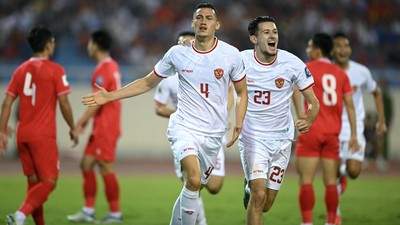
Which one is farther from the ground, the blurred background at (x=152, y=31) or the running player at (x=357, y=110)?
the blurred background at (x=152, y=31)

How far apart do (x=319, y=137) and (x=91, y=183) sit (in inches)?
139

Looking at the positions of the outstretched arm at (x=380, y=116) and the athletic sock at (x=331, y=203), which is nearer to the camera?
the athletic sock at (x=331, y=203)

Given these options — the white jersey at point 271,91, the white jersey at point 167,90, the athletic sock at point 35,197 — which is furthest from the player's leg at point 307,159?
the athletic sock at point 35,197

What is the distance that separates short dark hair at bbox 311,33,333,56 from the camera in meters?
10.7

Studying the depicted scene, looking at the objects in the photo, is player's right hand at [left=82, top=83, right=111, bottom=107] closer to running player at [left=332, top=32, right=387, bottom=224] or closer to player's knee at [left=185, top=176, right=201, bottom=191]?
player's knee at [left=185, top=176, right=201, bottom=191]

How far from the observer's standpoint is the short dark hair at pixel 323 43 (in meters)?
10.7

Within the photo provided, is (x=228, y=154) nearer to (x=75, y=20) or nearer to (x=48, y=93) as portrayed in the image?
(x=75, y=20)

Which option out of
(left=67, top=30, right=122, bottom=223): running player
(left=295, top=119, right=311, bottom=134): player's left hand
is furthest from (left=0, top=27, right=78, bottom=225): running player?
(left=295, top=119, right=311, bottom=134): player's left hand

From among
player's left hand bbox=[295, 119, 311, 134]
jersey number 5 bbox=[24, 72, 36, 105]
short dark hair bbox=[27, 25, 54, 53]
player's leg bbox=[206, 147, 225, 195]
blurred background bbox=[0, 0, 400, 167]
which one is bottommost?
player's leg bbox=[206, 147, 225, 195]

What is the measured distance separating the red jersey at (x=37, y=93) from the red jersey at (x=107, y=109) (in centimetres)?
195

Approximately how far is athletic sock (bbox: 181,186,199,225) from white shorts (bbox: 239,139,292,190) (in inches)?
38.1

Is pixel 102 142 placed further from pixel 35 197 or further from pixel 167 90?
pixel 35 197

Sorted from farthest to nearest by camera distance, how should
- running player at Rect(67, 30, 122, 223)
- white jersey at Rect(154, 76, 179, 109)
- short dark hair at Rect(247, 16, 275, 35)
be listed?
running player at Rect(67, 30, 122, 223) < white jersey at Rect(154, 76, 179, 109) < short dark hair at Rect(247, 16, 275, 35)

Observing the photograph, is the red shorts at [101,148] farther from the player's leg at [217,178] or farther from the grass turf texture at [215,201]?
the player's leg at [217,178]
